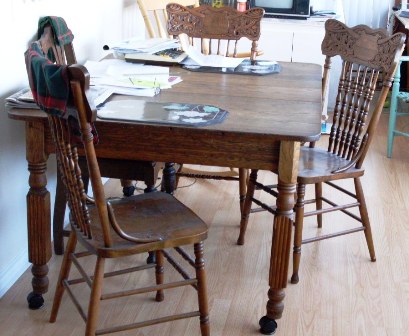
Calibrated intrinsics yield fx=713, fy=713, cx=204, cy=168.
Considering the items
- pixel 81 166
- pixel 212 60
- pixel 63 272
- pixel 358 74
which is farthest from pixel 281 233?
pixel 212 60

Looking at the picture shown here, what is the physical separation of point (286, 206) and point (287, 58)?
2.53 metres

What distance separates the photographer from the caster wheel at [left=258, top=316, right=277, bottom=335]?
8.00ft

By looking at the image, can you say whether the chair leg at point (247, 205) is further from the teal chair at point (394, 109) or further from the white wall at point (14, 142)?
the teal chair at point (394, 109)

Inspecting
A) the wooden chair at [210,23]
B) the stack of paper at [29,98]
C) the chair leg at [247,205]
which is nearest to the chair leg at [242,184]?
the wooden chair at [210,23]

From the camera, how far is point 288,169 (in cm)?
219

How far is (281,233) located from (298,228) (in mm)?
474

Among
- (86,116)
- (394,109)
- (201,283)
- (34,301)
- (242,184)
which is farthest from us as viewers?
(394,109)

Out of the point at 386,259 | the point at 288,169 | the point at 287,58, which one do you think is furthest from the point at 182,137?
the point at 287,58

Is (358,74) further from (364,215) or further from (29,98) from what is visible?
(29,98)

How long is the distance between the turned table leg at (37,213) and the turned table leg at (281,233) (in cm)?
77

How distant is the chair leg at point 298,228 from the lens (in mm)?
2715

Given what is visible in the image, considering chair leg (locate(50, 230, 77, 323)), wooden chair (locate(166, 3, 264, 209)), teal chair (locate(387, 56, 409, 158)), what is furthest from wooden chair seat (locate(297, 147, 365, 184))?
teal chair (locate(387, 56, 409, 158))

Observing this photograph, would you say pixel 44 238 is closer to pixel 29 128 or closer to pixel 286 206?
pixel 29 128

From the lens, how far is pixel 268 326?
244cm
